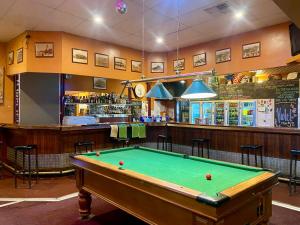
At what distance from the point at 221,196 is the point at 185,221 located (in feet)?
1.26

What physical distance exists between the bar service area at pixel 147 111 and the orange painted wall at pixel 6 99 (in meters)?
0.03

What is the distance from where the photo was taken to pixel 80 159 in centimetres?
319

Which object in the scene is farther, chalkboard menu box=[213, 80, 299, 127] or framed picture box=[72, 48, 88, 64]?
framed picture box=[72, 48, 88, 64]

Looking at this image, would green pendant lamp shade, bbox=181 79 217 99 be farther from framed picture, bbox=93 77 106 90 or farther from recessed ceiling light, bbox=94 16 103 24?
framed picture, bbox=93 77 106 90

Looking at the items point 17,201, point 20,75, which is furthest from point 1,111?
point 17,201

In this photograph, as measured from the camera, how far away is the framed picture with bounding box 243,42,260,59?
623 cm

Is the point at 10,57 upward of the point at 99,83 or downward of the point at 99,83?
upward

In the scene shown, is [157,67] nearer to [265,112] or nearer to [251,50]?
[251,50]

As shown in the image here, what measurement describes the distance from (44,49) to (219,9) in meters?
4.50

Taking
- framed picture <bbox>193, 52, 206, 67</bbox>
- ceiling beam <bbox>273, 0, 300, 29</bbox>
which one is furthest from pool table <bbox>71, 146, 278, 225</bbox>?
framed picture <bbox>193, 52, 206, 67</bbox>

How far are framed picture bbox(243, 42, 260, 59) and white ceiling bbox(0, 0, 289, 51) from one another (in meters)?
0.42

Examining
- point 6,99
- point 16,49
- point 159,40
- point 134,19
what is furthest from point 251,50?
point 6,99

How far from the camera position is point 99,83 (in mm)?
7586

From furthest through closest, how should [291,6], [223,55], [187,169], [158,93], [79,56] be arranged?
1. [223,55]
2. [79,56]
3. [158,93]
4. [187,169]
5. [291,6]
